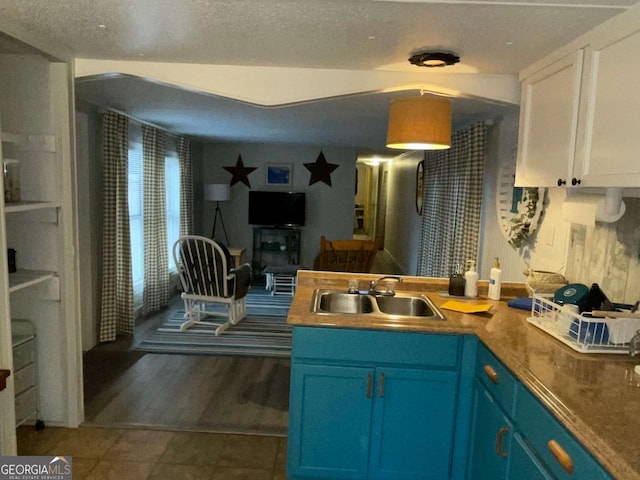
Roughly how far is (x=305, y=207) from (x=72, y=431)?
5108 mm

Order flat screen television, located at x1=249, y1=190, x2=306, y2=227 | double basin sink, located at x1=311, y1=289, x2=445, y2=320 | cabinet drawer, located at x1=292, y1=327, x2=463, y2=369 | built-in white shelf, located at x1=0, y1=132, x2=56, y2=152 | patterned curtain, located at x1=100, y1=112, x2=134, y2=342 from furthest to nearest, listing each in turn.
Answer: flat screen television, located at x1=249, y1=190, x2=306, y2=227 → patterned curtain, located at x1=100, y1=112, x2=134, y2=342 → double basin sink, located at x1=311, y1=289, x2=445, y2=320 → built-in white shelf, located at x1=0, y1=132, x2=56, y2=152 → cabinet drawer, located at x1=292, y1=327, x2=463, y2=369

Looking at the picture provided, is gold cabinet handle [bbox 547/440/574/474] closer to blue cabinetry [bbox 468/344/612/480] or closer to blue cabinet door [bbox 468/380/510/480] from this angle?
blue cabinetry [bbox 468/344/612/480]

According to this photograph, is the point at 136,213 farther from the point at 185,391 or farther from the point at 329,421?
the point at 329,421

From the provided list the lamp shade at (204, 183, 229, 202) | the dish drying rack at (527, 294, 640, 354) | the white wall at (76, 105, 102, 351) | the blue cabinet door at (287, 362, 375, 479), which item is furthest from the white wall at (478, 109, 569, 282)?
the lamp shade at (204, 183, 229, 202)

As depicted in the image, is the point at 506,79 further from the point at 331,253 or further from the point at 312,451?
the point at 331,253

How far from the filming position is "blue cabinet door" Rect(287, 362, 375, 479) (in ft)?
6.86

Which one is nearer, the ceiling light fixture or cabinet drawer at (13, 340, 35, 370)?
the ceiling light fixture

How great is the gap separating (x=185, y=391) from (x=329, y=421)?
1482mm

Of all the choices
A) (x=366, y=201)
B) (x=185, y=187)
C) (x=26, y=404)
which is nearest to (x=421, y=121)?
(x=26, y=404)

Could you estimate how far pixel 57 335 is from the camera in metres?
2.62

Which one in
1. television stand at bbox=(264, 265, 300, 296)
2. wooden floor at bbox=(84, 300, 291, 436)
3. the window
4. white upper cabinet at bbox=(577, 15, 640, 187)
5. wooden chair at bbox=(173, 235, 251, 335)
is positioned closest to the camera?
white upper cabinet at bbox=(577, 15, 640, 187)

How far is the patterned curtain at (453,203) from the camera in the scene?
12.9 feet

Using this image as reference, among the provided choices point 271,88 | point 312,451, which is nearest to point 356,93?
point 271,88

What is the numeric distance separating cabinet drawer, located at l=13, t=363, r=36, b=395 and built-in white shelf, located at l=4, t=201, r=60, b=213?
0.86m
